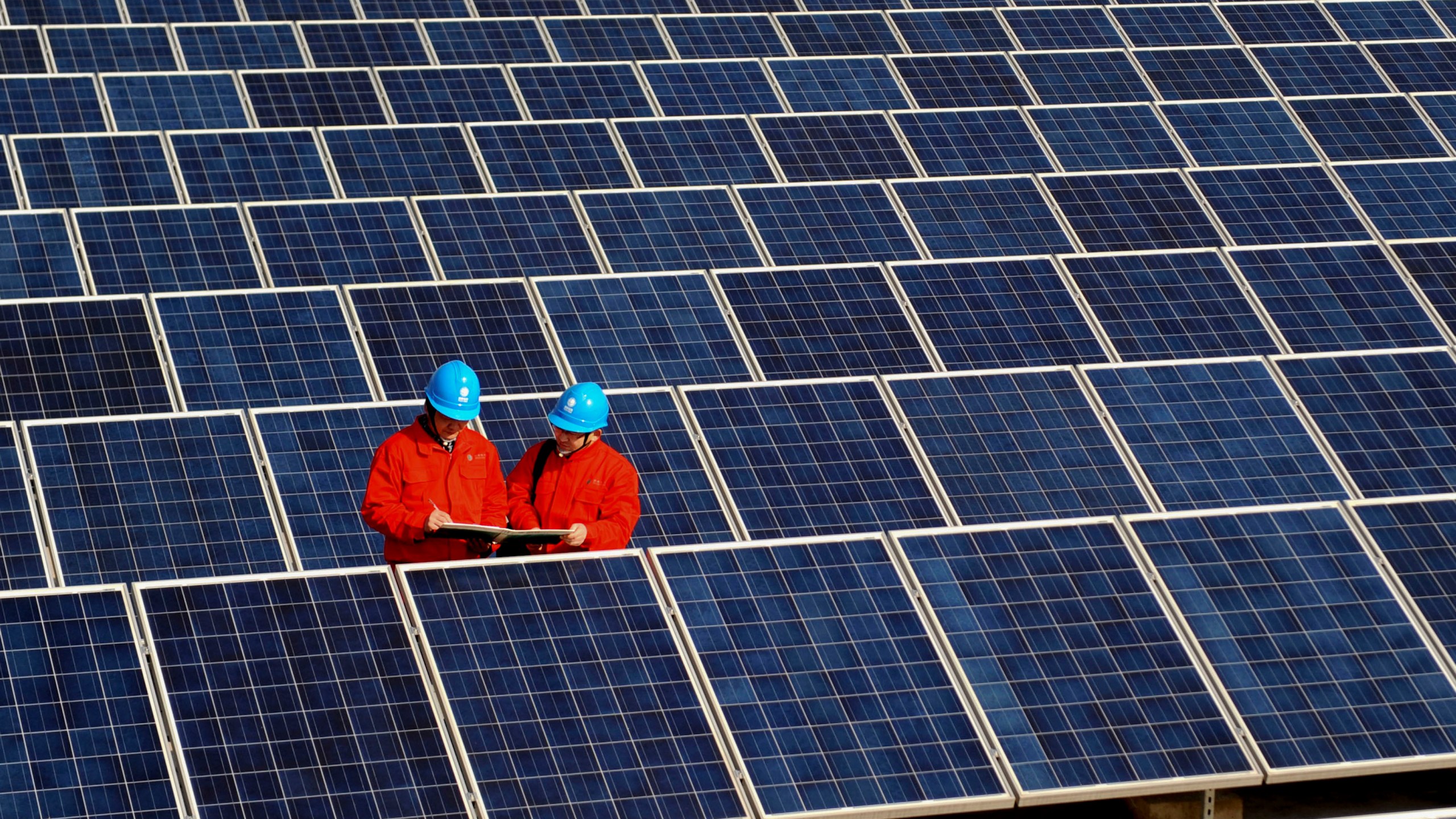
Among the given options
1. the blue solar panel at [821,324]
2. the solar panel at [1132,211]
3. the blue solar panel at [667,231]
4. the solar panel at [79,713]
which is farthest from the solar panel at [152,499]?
the solar panel at [1132,211]

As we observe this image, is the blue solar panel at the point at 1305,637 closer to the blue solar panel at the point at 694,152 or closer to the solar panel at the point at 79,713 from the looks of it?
the solar panel at the point at 79,713

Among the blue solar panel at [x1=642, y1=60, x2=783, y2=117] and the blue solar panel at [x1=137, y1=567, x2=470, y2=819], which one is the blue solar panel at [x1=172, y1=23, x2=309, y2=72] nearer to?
the blue solar panel at [x1=642, y1=60, x2=783, y2=117]

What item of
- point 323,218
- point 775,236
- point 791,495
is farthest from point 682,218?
point 791,495

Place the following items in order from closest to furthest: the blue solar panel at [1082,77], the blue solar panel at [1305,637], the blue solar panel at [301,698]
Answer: the blue solar panel at [301,698]
the blue solar panel at [1305,637]
the blue solar panel at [1082,77]

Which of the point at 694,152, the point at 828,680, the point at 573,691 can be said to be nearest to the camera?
the point at 573,691

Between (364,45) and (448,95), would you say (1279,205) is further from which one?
(364,45)

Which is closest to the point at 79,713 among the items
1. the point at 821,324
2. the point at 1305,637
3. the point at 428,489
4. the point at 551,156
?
the point at 428,489

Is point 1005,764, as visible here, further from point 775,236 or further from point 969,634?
point 775,236
